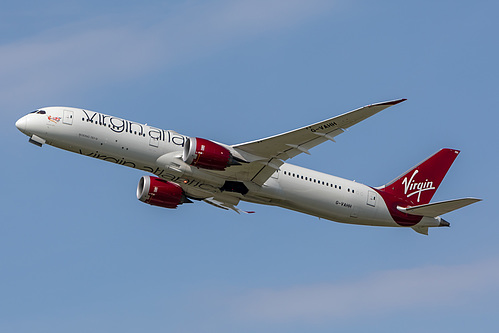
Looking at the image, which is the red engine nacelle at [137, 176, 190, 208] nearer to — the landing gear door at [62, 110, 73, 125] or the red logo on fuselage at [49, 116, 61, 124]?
the landing gear door at [62, 110, 73, 125]

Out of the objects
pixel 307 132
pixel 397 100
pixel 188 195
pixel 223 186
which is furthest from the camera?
pixel 188 195

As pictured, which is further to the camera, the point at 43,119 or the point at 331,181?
the point at 331,181

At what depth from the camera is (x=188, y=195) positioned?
5638 centimetres

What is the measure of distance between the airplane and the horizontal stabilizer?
2.7 inches

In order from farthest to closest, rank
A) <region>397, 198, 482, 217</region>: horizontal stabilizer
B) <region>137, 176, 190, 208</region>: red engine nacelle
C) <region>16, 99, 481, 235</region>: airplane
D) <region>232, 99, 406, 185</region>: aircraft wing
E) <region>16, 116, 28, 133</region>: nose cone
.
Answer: <region>137, 176, 190, 208</region>: red engine nacelle
<region>397, 198, 482, 217</region>: horizontal stabilizer
<region>16, 116, 28, 133</region>: nose cone
<region>16, 99, 481, 235</region>: airplane
<region>232, 99, 406, 185</region>: aircraft wing

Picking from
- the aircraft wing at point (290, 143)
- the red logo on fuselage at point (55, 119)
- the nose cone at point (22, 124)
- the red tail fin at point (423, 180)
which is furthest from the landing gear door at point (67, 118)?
the red tail fin at point (423, 180)

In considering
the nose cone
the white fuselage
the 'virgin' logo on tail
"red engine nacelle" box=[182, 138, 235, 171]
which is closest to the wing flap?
"red engine nacelle" box=[182, 138, 235, 171]

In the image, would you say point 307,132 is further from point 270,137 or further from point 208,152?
point 208,152

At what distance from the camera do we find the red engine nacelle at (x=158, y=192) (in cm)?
5522

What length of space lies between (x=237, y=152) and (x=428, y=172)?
54.0 feet

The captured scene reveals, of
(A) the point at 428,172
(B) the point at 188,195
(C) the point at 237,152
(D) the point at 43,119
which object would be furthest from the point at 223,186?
(A) the point at 428,172

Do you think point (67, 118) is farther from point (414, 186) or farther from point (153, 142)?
point (414, 186)

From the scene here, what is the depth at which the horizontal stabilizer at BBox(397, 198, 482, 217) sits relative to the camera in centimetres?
5112

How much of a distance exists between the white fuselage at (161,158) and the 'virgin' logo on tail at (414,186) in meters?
5.53
